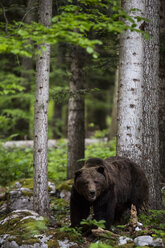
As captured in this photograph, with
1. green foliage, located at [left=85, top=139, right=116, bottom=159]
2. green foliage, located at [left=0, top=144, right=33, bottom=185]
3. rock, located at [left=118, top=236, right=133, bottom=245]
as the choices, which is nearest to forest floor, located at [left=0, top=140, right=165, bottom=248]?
rock, located at [left=118, top=236, right=133, bottom=245]

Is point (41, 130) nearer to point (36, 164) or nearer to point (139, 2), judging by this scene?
point (36, 164)

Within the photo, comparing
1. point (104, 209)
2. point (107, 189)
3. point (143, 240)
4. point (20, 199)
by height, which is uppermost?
point (107, 189)

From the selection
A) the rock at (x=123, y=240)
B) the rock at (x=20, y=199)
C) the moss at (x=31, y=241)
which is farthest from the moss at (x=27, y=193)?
the rock at (x=123, y=240)

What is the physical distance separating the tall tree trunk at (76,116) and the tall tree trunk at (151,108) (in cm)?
303

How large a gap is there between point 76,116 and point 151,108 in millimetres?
3213

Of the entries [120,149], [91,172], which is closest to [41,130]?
[91,172]

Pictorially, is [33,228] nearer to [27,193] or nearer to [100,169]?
[100,169]

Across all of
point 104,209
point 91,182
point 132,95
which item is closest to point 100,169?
point 91,182

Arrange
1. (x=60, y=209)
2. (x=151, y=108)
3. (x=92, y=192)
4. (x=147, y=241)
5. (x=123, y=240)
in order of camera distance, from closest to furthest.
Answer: (x=147, y=241) < (x=123, y=240) < (x=92, y=192) < (x=151, y=108) < (x=60, y=209)

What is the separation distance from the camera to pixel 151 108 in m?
6.66

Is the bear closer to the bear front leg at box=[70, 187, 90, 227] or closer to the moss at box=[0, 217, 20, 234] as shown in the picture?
the bear front leg at box=[70, 187, 90, 227]

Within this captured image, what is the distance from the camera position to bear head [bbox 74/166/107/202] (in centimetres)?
496

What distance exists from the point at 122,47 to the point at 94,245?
4.26 m

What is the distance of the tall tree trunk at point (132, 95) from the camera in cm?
635
